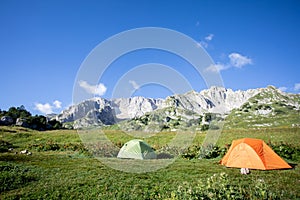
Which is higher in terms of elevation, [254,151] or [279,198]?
[254,151]

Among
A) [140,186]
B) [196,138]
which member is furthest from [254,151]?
[196,138]

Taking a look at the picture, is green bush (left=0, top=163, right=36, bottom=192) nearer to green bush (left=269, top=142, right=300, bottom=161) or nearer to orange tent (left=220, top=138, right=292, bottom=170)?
orange tent (left=220, top=138, right=292, bottom=170)

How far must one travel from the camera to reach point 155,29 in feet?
68.8

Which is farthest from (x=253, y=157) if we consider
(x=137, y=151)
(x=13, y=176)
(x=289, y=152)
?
(x=13, y=176)

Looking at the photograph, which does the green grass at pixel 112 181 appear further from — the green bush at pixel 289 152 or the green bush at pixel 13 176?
the green bush at pixel 289 152

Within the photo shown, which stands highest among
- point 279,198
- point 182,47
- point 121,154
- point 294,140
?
point 182,47

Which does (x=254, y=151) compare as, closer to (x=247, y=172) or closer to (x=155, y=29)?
(x=247, y=172)

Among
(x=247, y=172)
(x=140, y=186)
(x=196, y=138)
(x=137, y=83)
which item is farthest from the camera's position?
(x=196, y=138)

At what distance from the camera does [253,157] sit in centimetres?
1755

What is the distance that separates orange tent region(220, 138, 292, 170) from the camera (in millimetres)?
17219

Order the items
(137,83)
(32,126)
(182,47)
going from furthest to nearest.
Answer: (32,126) → (137,83) → (182,47)

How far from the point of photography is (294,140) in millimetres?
27672

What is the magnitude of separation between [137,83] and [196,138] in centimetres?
1789

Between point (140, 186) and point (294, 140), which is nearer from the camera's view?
point (140, 186)
